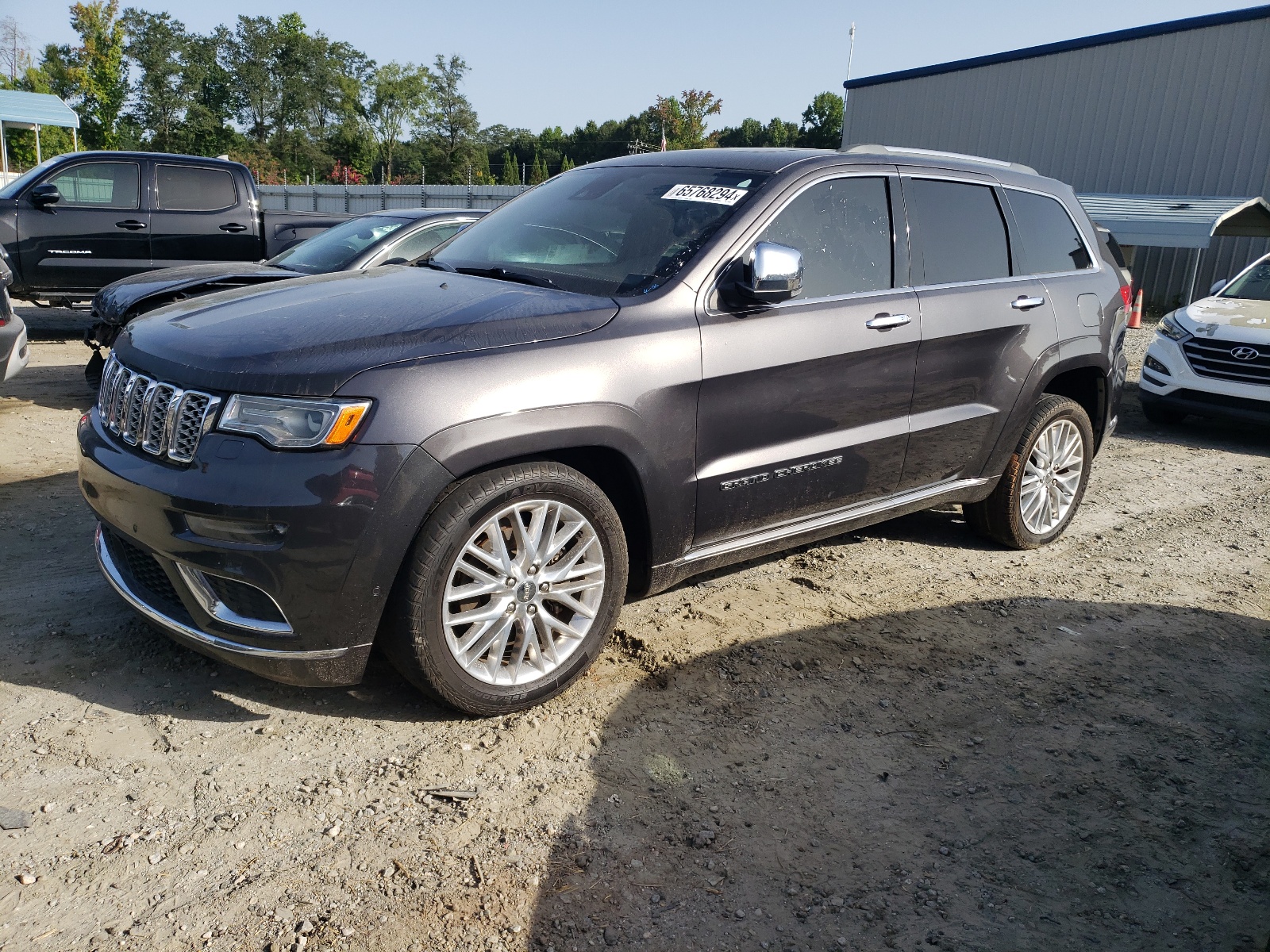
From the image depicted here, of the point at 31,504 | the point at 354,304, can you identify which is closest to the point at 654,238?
the point at 354,304

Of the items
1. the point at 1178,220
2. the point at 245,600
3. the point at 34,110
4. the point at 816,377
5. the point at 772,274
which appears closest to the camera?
the point at 245,600

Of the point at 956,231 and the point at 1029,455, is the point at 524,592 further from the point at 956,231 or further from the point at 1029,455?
the point at 1029,455

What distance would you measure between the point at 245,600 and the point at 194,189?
904cm

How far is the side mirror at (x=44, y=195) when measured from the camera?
975cm

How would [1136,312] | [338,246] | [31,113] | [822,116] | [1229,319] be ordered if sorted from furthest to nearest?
1. [822,116]
2. [31,113]
3. [1136,312]
4. [1229,319]
5. [338,246]

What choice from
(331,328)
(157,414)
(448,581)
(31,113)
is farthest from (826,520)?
(31,113)

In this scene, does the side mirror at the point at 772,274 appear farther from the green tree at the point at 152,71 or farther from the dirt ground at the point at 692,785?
the green tree at the point at 152,71

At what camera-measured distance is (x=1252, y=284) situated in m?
9.29

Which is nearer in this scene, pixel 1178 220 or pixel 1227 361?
pixel 1227 361

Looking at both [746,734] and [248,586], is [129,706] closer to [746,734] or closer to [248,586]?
[248,586]

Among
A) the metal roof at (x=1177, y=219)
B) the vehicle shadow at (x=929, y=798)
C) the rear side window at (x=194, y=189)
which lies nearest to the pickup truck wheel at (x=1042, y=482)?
the vehicle shadow at (x=929, y=798)

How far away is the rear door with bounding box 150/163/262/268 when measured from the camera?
1025cm

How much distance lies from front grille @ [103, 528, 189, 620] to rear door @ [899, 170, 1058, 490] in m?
2.92

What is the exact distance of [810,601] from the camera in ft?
14.2
